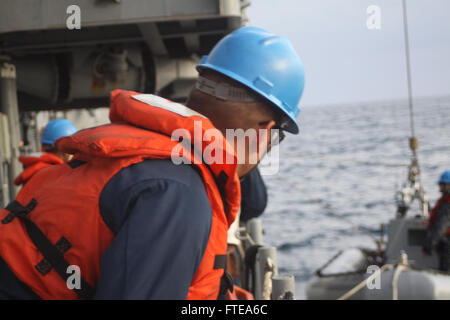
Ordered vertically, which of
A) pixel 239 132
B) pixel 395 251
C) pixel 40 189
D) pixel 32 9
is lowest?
pixel 395 251

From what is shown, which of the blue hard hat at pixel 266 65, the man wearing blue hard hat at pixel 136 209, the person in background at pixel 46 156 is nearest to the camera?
the man wearing blue hard hat at pixel 136 209

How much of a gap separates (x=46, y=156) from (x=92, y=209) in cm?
285

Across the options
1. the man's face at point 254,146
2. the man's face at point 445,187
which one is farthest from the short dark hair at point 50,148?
the man's face at point 445,187

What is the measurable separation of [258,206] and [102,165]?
2934 mm

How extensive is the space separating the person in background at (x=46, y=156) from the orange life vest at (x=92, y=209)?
1.89 metres

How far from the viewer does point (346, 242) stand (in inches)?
725

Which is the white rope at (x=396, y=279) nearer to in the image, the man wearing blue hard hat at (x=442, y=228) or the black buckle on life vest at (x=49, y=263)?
the man wearing blue hard hat at (x=442, y=228)

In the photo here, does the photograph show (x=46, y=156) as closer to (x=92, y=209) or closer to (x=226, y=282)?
(x=226, y=282)

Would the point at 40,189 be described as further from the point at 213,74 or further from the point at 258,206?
the point at 258,206

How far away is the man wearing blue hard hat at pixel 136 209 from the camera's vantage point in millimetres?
1184

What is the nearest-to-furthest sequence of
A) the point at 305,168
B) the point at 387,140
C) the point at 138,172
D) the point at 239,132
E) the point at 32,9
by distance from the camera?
the point at 138,172, the point at 239,132, the point at 32,9, the point at 305,168, the point at 387,140

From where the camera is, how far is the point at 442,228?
961cm
